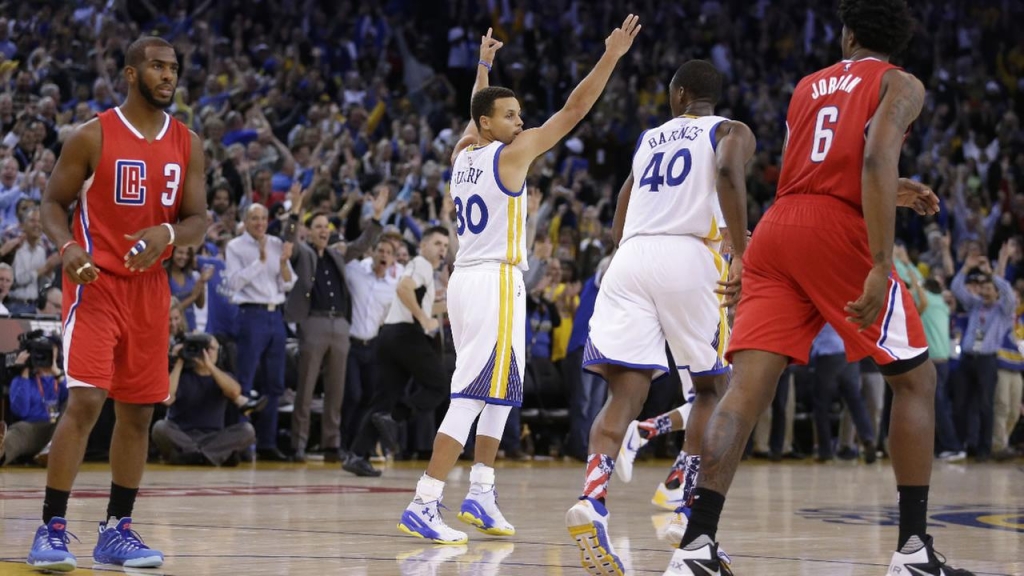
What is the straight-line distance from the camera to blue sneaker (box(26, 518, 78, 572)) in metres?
5.34

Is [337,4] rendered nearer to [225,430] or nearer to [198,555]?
[225,430]

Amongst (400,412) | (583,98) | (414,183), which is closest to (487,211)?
(583,98)

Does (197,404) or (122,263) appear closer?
(122,263)

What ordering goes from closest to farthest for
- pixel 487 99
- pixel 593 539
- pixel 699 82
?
pixel 593 539, pixel 699 82, pixel 487 99

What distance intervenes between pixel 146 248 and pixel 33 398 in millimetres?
6853

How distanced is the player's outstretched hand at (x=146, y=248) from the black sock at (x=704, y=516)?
2.40 m

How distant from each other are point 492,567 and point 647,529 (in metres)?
1.95

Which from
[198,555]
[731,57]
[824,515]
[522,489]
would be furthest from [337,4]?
[198,555]

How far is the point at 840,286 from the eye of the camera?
4.88 meters

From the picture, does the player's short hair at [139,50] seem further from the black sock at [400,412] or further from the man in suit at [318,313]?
the man in suit at [318,313]

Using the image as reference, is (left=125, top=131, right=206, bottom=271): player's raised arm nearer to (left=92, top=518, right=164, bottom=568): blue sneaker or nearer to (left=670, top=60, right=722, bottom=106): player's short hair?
(left=92, top=518, right=164, bottom=568): blue sneaker

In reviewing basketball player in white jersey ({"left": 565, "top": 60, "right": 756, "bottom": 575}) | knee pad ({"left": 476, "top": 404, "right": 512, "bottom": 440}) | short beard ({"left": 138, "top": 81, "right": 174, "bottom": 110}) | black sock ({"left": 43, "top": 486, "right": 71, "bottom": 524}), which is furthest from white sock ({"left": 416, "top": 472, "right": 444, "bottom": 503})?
short beard ({"left": 138, "top": 81, "right": 174, "bottom": 110})

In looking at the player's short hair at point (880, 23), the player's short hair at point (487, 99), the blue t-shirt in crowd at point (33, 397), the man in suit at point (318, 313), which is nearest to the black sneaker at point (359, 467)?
the man in suit at point (318, 313)

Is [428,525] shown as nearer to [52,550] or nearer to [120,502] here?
[120,502]
